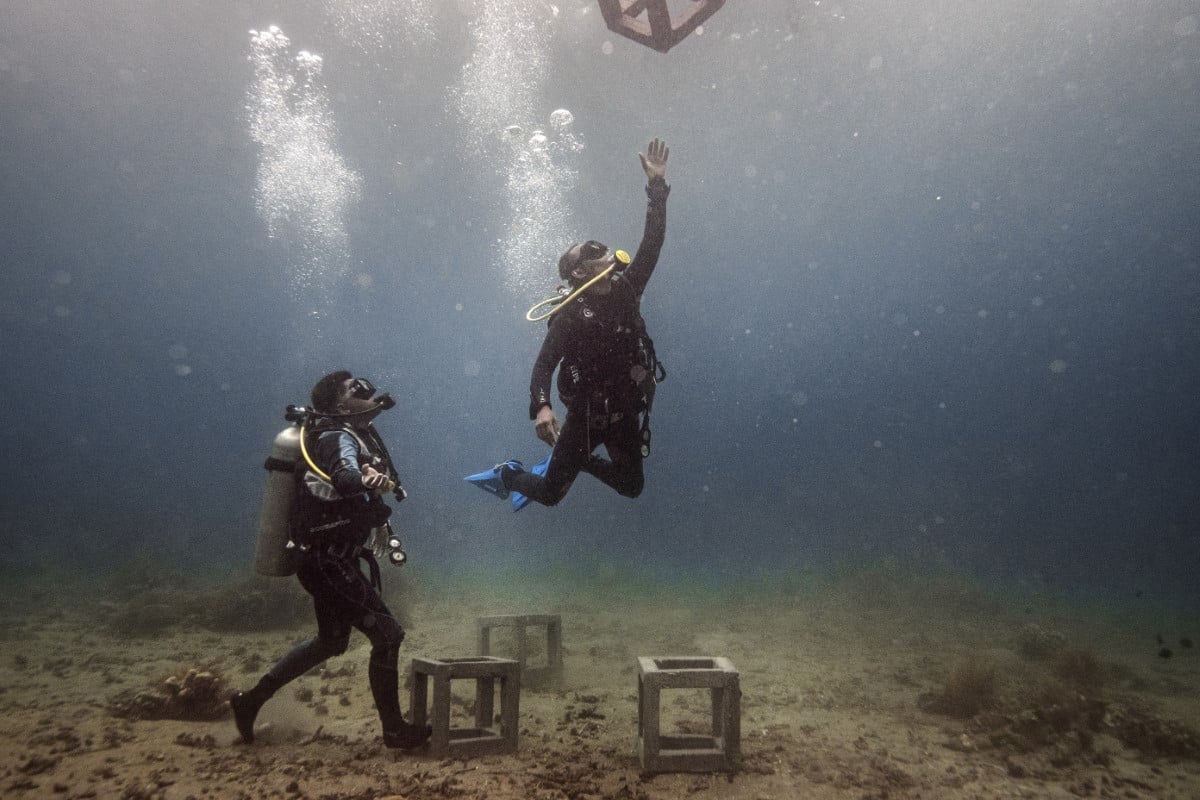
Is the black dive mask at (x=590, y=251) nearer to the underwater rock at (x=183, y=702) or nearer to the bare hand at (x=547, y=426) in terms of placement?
the bare hand at (x=547, y=426)

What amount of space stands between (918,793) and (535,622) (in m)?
4.15

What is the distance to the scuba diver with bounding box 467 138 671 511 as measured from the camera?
176 inches

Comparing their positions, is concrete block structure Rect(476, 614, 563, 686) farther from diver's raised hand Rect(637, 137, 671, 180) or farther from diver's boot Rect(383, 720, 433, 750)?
diver's raised hand Rect(637, 137, 671, 180)

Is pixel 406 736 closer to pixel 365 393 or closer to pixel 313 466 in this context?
pixel 313 466

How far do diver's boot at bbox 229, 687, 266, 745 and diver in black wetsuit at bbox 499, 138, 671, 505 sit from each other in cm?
261

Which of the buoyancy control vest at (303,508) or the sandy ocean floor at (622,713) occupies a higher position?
the buoyancy control vest at (303,508)

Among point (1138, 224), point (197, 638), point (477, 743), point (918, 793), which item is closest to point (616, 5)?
point (477, 743)

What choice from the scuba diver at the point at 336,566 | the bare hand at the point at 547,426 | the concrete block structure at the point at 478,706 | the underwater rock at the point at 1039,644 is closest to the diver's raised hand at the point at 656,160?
the bare hand at the point at 547,426

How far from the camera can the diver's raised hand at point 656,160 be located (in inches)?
176

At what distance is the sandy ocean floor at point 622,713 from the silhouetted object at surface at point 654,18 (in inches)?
249

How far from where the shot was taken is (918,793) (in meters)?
3.37

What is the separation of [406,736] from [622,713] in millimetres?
2288

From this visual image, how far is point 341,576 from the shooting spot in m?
3.66

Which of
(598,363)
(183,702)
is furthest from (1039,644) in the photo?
(183,702)
